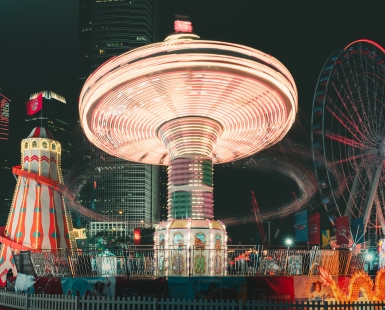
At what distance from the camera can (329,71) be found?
3500 centimetres

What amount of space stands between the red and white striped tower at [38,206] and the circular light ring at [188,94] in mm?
8001

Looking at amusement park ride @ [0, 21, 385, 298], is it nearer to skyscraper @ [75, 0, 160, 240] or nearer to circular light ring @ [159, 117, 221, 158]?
circular light ring @ [159, 117, 221, 158]

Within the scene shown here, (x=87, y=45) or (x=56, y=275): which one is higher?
(x=87, y=45)

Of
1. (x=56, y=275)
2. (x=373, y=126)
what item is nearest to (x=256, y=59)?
(x=56, y=275)

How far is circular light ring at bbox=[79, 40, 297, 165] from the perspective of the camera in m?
21.6

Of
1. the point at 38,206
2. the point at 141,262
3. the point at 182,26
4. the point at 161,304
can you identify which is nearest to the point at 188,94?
the point at 182,26

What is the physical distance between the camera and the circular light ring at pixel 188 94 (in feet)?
70.8

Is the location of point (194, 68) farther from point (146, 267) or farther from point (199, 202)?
point (146, 267)

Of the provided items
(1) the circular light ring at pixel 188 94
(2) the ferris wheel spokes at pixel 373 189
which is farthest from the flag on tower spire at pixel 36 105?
(2) the ferris wheel spokes at pixel 373 189

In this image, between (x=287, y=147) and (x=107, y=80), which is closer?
(x=107, y=80)

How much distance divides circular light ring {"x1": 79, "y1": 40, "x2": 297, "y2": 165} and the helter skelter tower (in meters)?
0.04

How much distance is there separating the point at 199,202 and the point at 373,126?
15.7 metres

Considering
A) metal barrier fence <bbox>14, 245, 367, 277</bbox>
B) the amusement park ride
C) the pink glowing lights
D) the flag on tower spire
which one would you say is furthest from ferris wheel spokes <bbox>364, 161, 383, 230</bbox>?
the flag on tower spire

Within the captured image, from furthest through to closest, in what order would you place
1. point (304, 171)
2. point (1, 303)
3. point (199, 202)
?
point (304, 171) → point (199, 202) → point (1, 303)
